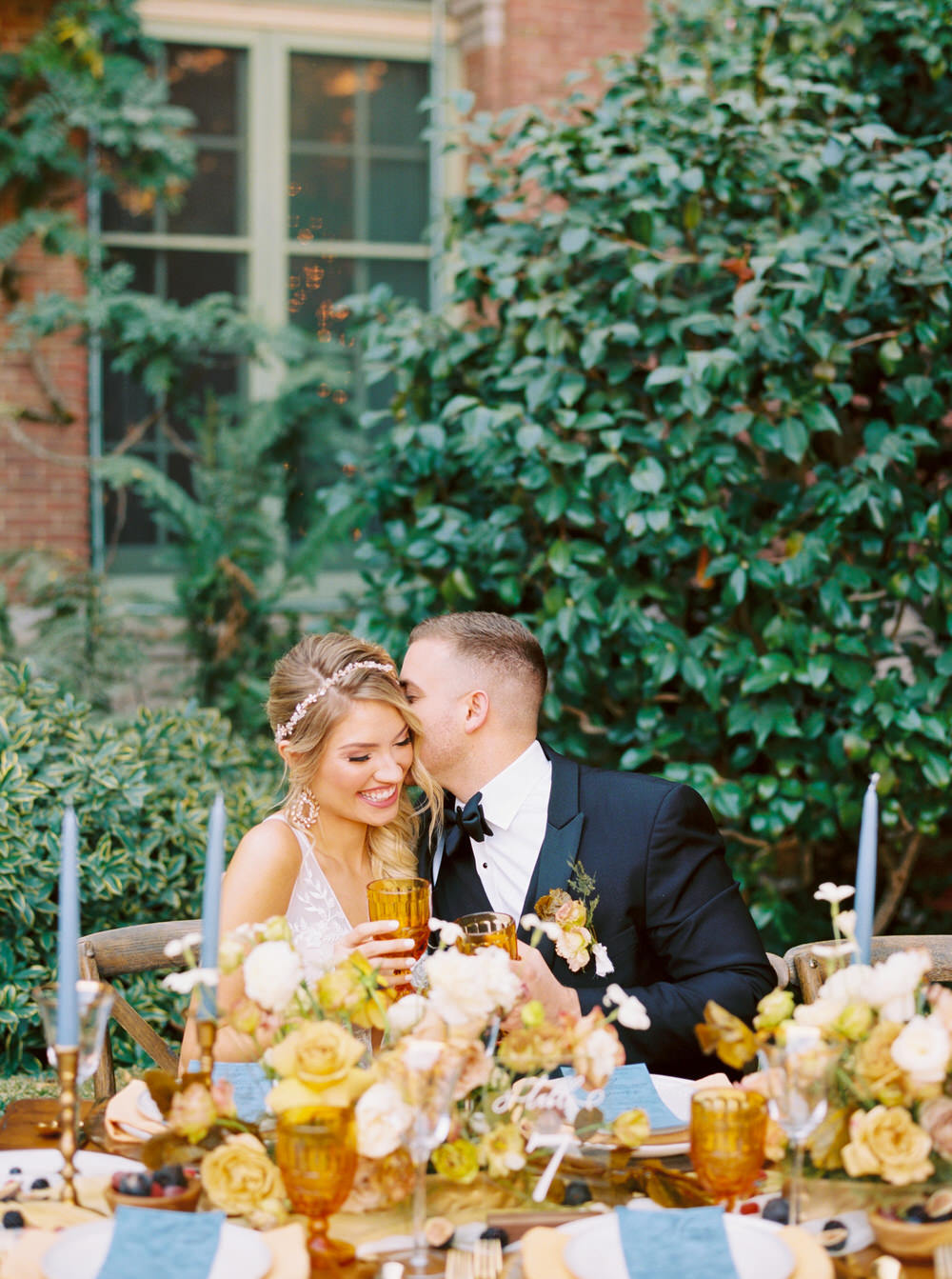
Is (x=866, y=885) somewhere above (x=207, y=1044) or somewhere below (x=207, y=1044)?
above

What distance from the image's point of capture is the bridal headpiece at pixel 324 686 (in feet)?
9.15

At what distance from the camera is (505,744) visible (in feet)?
9.60

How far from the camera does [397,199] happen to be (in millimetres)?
7453

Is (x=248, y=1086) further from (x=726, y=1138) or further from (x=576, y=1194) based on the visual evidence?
(x=726, y=1138)

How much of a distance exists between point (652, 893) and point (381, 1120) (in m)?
1.30

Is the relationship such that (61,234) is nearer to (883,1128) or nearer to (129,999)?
(129,999)

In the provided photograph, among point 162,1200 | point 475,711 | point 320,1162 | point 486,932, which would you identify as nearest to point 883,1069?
point 486,932

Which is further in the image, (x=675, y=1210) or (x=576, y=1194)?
(x=576, y=1194)

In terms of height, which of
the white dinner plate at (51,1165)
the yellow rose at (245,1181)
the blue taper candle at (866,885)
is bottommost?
the white dinner plate at (51,1165)

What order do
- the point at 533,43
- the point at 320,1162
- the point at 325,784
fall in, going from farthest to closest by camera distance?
the point at 533,43 → the point at 325,784 → the point at 320,1162

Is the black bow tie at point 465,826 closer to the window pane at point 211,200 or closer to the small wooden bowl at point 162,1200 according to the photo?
→ the small wooden bowl at point 162,1200

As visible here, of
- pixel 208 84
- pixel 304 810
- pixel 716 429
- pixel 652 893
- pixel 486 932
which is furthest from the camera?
pixel 208 84

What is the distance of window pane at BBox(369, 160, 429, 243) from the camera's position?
7.42 metres

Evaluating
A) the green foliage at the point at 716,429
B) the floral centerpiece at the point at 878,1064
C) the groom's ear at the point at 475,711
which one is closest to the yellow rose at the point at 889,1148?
the floral centerpiece at the point at 878,1064
